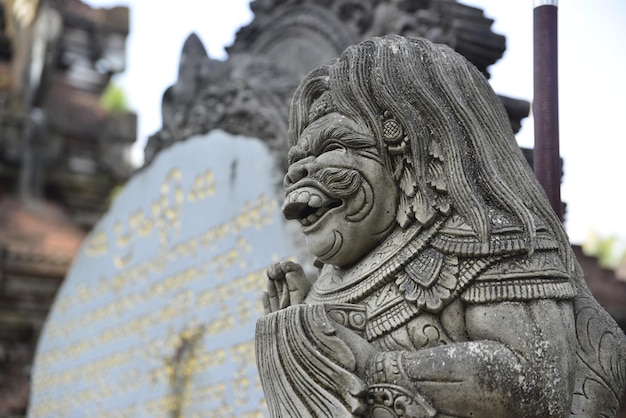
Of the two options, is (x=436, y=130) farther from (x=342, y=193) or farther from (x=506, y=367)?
(x=506, y=367)

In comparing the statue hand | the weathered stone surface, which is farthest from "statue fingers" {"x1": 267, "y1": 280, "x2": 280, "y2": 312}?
the weathered stone surface

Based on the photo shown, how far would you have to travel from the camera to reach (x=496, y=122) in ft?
10.8

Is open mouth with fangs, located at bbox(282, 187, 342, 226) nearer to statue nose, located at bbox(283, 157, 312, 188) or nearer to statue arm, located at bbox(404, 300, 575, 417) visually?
statue nose, located at bbox(283, 157, 312, 188)

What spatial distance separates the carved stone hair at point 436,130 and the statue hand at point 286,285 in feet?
1.53

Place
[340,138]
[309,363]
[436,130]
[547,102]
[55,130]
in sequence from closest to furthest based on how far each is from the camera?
[309,363] → [436,130] → [340,138] → [547,102] → [55,130]

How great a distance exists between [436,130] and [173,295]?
4808 millimetres

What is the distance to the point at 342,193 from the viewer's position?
10.9ft

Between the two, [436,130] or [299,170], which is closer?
[436,130]

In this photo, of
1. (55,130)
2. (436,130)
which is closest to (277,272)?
(436,130)

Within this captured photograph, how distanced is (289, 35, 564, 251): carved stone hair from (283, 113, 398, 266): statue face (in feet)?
0.15

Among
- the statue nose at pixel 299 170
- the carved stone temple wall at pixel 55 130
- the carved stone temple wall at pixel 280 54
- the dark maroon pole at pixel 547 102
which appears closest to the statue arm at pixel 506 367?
the statue nose at pixel 299 170

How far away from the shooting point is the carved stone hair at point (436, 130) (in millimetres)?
3154

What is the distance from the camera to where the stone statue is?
2961mm

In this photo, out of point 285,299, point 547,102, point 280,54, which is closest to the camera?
point 285,299
